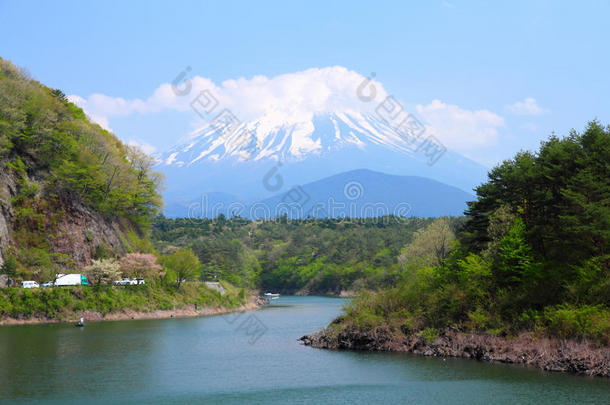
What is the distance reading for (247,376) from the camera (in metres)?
37.4

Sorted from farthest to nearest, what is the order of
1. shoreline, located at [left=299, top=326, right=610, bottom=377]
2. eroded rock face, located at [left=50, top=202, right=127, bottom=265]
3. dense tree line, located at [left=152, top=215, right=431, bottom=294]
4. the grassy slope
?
dense tree line, located at [left=152, top=215, right=431, bottom=294] < eroded rock face, located at [left=50, top=202, right=127, bottom=265] < the grassy slope < shoreline, located at [left=299, top=326, right=610, bottom=377]

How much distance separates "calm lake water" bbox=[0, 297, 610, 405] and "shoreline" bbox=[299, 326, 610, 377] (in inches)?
45.2

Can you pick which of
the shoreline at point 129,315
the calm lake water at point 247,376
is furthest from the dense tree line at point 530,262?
the shoreline at point 129,315

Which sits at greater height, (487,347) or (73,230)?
(73,230)

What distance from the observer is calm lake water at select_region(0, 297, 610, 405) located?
3103 cm

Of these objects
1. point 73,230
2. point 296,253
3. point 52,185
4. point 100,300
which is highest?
point 52,185

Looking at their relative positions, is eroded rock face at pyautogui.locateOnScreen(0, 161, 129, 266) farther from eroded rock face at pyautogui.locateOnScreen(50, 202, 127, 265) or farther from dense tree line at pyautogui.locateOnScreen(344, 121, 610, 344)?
dense tree line at pyautogui.locateOnScreen(344, 121, 610, 344)

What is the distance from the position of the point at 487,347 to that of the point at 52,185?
59948 mm

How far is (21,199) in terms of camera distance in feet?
241

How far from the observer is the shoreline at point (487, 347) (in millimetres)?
35219

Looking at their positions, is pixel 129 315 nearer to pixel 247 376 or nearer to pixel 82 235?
pixel 82 235

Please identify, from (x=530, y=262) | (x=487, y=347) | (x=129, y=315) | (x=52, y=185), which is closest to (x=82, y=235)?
(x=52, y=185)

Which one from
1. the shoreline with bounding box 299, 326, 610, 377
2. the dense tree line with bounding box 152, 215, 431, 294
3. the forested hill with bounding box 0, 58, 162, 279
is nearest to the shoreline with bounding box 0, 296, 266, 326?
the forested hill with bounding box 0, 58, 162, 279

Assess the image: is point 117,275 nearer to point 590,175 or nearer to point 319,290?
point 590,175
